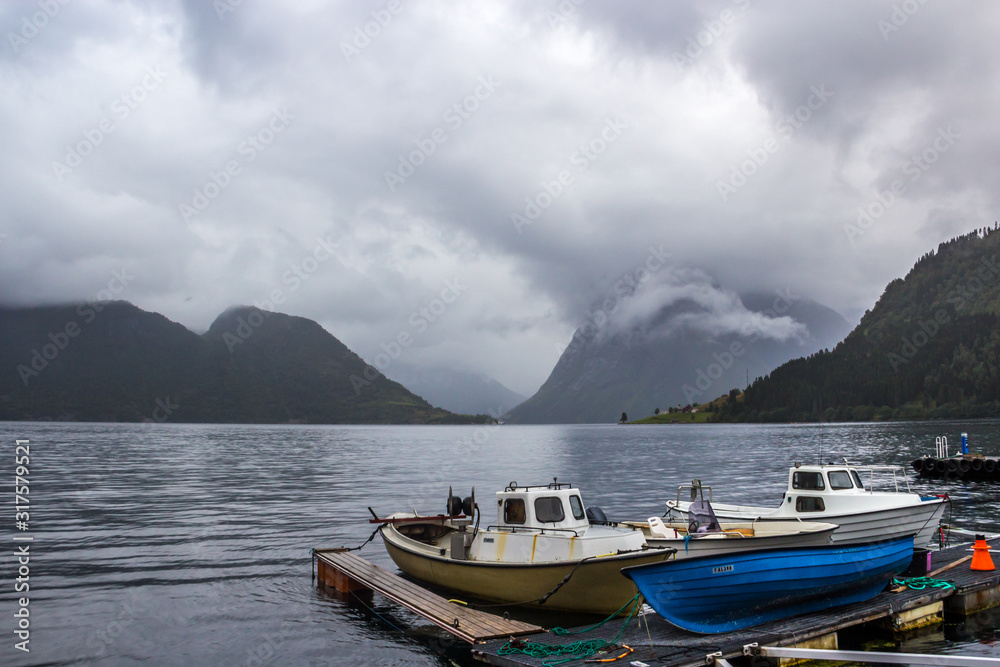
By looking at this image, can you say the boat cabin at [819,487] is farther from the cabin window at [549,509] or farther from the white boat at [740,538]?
the cabin window at [549,509]

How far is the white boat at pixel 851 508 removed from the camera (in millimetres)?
26047

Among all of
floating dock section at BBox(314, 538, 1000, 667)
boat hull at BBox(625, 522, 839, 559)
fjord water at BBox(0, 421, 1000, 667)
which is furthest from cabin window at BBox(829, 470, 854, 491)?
fjord water at BBox(0, 421, 1000, 667)

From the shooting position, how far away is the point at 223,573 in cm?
2803

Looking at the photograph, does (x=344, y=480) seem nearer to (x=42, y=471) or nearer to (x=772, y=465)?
(x=42, y=471)

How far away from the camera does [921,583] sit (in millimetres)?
20016

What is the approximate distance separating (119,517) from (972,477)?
75050mm

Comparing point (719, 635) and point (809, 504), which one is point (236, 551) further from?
point (809, 504)

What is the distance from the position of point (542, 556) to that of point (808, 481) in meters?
13.1

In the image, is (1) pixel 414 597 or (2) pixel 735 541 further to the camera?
(2) pixel 735 541

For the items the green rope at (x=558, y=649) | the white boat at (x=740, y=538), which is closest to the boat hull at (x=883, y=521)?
the white boat at (x=740, y=538)

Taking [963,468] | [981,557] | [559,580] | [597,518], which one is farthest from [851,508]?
[963,468]

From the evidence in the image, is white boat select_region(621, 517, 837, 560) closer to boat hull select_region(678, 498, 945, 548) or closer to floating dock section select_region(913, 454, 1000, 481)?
boat hull select_region(678, 498, 945, 548)

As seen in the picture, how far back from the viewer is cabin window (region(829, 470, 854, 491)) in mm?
27422

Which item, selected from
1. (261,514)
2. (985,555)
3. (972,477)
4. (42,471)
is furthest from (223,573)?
(972,477)
